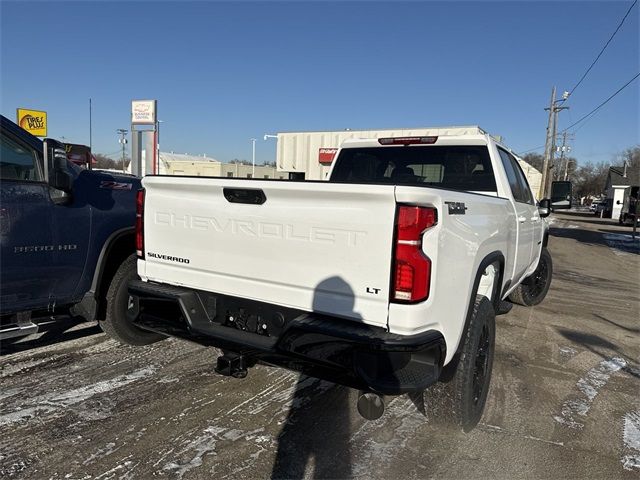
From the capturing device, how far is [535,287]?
733 centimetres

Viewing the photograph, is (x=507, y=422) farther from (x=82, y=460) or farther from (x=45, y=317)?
(x=45, y=317)

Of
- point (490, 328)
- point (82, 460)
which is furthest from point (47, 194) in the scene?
point (490, 328)

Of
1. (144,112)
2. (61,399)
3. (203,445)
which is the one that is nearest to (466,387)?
(203,445)

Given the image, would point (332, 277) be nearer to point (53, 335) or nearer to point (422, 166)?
point (422, 166)

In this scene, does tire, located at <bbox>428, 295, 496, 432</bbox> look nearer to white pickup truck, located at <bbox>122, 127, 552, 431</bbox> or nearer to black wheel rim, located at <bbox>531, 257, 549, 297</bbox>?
white pickup truck, located at <bbox>122, 127, 552, 431</bbox>

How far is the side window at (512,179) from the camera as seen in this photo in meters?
4.87

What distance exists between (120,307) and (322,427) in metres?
2.21

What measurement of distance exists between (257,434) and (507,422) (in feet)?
5.94

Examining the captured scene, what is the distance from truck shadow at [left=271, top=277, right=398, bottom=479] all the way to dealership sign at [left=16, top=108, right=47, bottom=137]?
15682 mm

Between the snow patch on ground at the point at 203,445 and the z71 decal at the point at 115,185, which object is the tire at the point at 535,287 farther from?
the z71 decal at the point at 115,185

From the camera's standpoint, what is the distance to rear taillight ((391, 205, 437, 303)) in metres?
2.44

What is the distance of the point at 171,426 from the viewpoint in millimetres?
3238

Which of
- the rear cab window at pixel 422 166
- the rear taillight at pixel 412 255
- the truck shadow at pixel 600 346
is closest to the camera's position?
the rear taillight at pixel 412 255

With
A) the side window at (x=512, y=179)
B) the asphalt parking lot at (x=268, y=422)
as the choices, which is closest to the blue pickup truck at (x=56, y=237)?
the asphalt parking lot at (x=268, y=422)
